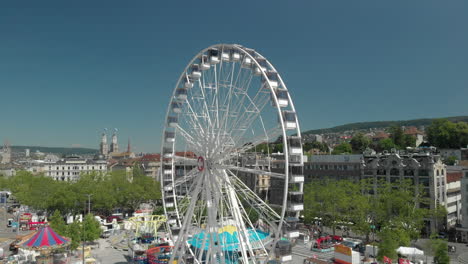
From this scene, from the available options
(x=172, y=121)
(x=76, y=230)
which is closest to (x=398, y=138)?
(x=76, y=230)

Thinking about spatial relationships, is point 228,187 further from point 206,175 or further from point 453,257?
point 453,257

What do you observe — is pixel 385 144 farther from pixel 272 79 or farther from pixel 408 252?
pixel 272 79

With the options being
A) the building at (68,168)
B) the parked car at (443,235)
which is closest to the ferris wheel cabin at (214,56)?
the parked car at (443,235)

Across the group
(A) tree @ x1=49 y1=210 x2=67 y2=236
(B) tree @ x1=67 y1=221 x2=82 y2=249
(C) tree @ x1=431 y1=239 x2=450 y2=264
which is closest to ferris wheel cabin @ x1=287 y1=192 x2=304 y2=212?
(C) tree @ x1=431 y1=239 x2=450 y2=264

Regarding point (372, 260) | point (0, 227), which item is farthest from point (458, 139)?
point (0, 227)

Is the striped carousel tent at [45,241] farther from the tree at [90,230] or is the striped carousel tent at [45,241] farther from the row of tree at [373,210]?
the row of tree at [373,210]

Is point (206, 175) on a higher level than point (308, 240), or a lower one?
higher
